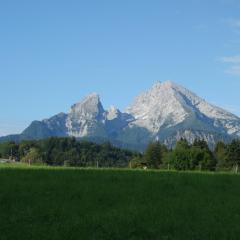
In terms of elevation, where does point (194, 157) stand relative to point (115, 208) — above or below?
above

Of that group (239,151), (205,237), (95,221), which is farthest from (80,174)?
(239,151)

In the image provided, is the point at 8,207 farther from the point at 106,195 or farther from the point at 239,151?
the point at 239,151

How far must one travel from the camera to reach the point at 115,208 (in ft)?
73.6

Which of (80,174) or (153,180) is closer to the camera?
(153,180)

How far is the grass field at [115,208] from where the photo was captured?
58.6 feet

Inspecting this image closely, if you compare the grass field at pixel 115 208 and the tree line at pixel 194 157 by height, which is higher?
the tree line at pixel 194 157

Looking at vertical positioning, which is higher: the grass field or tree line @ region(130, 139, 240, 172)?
tree line @ region(130, 139, 240, 172)

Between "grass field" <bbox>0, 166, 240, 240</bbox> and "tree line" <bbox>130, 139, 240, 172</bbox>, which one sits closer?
"grass field" <bbox>0, 166, 240, 240</bbox>

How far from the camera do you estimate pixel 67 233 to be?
17.4 metres

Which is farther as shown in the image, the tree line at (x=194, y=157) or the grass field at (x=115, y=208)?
the tree line at (x=194, y=157)

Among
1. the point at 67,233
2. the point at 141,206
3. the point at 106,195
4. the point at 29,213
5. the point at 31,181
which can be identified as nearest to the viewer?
the point at 67,233

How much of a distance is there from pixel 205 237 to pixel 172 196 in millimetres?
9236

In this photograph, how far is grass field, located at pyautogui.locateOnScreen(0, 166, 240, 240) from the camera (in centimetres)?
1788

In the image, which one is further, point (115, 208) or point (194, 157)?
point (194, 157)
